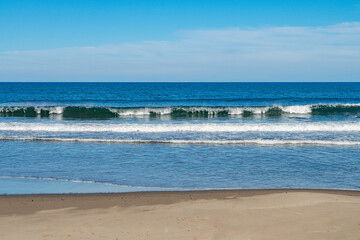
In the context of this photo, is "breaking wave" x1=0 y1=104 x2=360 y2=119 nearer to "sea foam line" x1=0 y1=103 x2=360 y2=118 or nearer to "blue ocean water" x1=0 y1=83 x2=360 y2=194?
"sea foam line" x1=0 y1=103 x2=360 y2=118

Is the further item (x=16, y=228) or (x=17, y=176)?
(x=17, y=176)

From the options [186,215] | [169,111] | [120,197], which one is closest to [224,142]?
[120,197]

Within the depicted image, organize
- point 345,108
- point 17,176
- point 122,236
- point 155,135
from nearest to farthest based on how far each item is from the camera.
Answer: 1. point 122,236
2. point 17,176
3. point 155,135
4. point 345,108

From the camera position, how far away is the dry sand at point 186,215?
242 inches

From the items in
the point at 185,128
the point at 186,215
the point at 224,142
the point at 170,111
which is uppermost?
the point at 170,111

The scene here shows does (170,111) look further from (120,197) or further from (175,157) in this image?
(120,197)

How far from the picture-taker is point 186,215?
7051 mm

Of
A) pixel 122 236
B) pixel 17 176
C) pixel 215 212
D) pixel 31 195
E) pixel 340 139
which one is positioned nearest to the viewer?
pixel 122 236

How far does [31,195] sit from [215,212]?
170 inches

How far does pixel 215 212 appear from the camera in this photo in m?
7.16

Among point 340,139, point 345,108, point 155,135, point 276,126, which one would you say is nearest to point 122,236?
point 155,135

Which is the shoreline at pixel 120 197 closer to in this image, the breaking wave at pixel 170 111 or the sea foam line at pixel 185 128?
the sea foam line at pixel 185 128

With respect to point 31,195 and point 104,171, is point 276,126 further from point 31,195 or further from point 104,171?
point 31,195

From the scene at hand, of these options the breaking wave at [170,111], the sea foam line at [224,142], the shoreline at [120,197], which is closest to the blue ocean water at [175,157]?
the sea foam line at [224,142]
